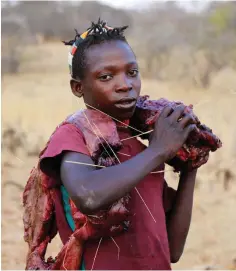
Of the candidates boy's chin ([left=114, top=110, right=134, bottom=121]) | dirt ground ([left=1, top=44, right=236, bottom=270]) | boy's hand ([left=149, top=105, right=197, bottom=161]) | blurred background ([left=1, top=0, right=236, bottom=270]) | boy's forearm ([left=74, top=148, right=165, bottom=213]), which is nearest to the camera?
boy's forearm ([left=74, top=148, right=165, bottom=213])

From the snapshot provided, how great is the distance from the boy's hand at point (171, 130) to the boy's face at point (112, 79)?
0.11 meters

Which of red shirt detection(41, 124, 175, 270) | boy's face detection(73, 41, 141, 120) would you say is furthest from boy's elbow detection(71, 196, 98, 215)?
boy's face detection(73, 41, 141, 120)

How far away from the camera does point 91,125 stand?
2123mm

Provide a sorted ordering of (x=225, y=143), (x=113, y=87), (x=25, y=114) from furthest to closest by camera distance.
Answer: (x=25, y=114) < (x=225, y=143) < (x=113, y=87)

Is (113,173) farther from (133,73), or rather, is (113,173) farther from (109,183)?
(133,73)

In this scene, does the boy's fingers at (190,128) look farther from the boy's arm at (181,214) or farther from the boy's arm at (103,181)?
the boy's arm at (181,214)

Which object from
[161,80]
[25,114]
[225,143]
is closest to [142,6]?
A: [161,80]

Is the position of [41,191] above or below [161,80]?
below

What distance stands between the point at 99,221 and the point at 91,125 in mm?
299

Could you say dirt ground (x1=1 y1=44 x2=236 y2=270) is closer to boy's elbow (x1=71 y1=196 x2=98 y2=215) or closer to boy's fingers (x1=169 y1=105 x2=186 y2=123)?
boy's fingers (x1=169 y1=105 x2=186 y2=123)

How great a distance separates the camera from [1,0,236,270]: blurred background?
594 centimetres

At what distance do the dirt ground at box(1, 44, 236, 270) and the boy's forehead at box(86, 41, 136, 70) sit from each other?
339 mm

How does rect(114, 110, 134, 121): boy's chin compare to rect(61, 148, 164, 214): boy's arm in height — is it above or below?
above

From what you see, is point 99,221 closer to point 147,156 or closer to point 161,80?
point 147,156
